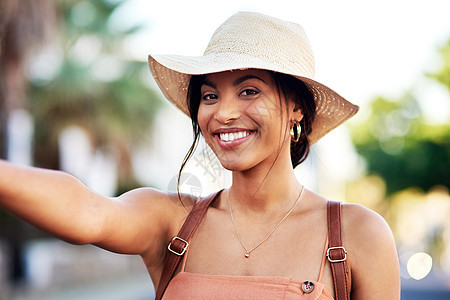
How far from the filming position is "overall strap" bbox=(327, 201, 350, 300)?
214 centimetres

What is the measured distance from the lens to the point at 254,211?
250cm

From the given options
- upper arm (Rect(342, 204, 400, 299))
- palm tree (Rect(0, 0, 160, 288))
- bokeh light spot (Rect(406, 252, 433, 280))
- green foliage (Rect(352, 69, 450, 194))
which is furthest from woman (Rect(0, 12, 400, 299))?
green foliage (Rect(352, 69, 450, 194))

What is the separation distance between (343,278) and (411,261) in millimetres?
14584

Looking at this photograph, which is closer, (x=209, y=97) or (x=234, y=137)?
(x=234, y=137)

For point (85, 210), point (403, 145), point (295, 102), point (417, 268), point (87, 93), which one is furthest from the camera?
point (403, 145)

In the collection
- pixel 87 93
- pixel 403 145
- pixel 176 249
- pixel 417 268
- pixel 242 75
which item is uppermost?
pixel 242 75

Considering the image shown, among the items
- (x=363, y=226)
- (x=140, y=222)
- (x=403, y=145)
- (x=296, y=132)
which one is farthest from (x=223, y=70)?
(x=403, y=145)

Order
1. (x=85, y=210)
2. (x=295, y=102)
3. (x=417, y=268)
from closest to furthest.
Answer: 1. (x=85, y=210)
2. (x=295, y=102)
3. (x=417, y=268)

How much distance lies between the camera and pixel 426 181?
30125 mm

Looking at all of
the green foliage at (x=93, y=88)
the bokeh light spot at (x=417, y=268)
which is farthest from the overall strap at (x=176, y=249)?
the green foliage at (x=93, y=88)

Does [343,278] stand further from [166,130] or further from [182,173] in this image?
[166,130]

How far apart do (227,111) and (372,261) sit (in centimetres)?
74

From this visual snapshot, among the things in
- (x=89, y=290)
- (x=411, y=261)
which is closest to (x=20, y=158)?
(x=89, y=290)

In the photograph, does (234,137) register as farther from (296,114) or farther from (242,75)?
(296,114)
